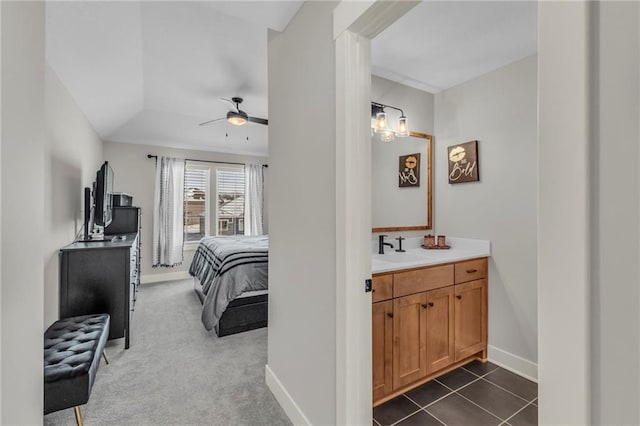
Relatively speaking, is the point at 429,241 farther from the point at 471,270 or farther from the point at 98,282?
the point at 98,282

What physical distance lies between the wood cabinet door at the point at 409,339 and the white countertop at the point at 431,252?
0.26m

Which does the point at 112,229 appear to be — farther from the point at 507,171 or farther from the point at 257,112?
the point at 507,171

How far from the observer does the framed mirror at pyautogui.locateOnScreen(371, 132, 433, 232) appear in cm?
254

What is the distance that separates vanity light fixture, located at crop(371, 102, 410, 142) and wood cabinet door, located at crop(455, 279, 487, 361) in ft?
4.42

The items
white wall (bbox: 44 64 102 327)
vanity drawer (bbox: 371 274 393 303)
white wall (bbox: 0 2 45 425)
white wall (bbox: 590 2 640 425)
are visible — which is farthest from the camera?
white wall (bbox: 44 64 102 327)

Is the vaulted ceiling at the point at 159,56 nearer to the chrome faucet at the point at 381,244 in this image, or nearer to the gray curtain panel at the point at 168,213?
the gray curtain panel at the point at 168,213

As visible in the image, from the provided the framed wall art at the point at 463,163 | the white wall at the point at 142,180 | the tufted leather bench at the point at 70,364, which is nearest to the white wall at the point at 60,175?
the tufted leather bench at the point at 70,364

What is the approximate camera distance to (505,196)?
7.76 feet

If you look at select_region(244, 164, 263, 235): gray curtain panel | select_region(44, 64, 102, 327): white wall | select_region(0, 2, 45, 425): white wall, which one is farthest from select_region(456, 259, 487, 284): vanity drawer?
select_region(244, 164, 263, 235): gray curtain panel

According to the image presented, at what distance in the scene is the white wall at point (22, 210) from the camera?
2.42 ft

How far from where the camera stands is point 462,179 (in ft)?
8.65

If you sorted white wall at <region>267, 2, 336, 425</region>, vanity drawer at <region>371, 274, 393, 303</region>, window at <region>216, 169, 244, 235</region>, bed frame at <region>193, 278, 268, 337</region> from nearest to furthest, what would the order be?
white wall at <region>267, 2, 336, 425</region>
vanity drawer at <region>371, 274, 393, 303</region>
bed frame at <region>193, 278, 268, 337</region>
window at <region>216, 169, 244, 235</region>

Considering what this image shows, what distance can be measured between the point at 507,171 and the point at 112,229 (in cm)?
474

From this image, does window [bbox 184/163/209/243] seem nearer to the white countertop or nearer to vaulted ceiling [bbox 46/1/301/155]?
vaulted ceiling [bbox 46/1/301/155]
